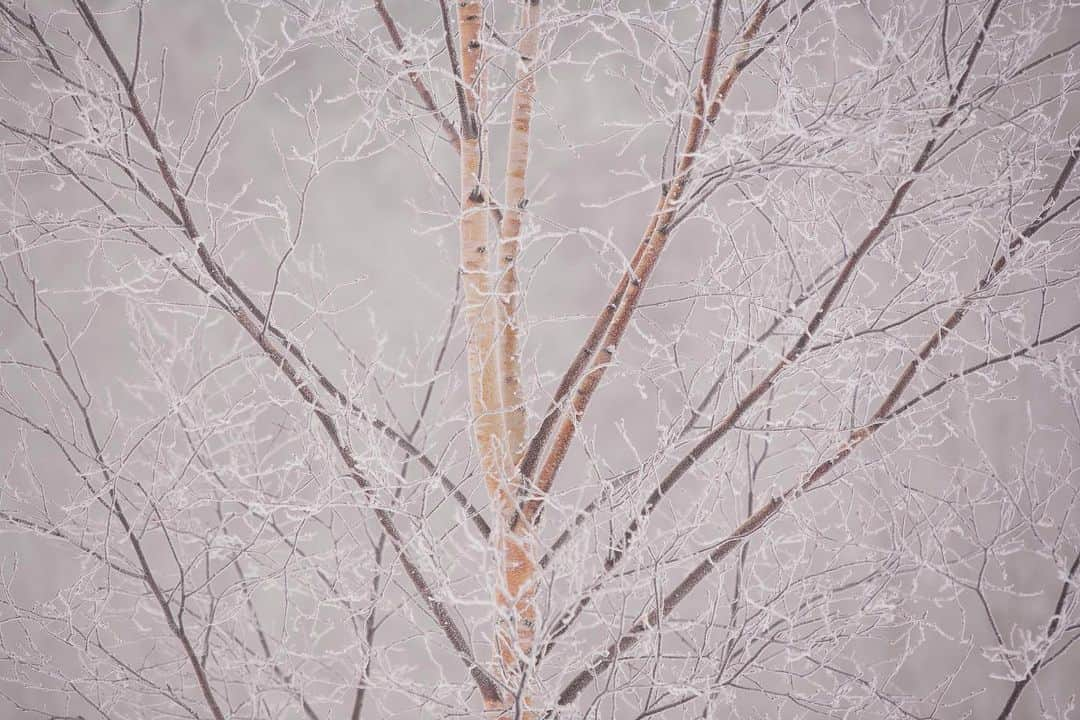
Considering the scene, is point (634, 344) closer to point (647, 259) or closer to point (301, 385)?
point (647, 259)

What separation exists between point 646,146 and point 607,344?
92.8 inches

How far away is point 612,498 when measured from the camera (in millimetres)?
1234

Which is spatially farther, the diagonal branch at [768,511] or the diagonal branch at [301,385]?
the diagonal branch at [768,511]

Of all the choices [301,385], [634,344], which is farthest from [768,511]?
[301,385]

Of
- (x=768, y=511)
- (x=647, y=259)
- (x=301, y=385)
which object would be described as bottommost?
(x=768, y=511)

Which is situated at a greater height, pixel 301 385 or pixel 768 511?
pixel 301 385

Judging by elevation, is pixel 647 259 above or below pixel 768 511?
above

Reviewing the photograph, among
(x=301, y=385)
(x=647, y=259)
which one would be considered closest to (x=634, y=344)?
(x=647, y=259)

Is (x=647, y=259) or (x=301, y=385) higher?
(x=647, y=259)

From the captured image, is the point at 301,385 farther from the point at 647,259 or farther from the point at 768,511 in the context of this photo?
the point at 768,511

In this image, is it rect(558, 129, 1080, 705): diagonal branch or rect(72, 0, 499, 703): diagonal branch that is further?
rect(558, 129, 1080, 705): diagonal branch

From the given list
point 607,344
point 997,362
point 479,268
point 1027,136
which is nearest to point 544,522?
point 607,344

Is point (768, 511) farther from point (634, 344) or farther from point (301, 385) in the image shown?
point (301, 385)

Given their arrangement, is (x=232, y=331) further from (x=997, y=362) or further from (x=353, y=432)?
(x=997, y=362)
